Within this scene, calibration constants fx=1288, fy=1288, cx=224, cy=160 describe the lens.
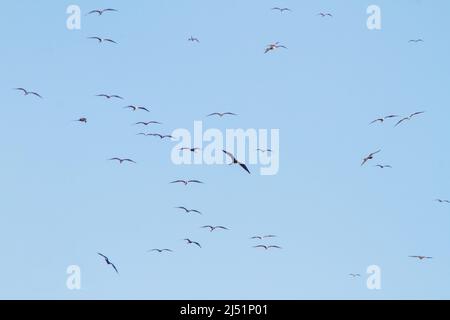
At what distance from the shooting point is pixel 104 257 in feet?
235
